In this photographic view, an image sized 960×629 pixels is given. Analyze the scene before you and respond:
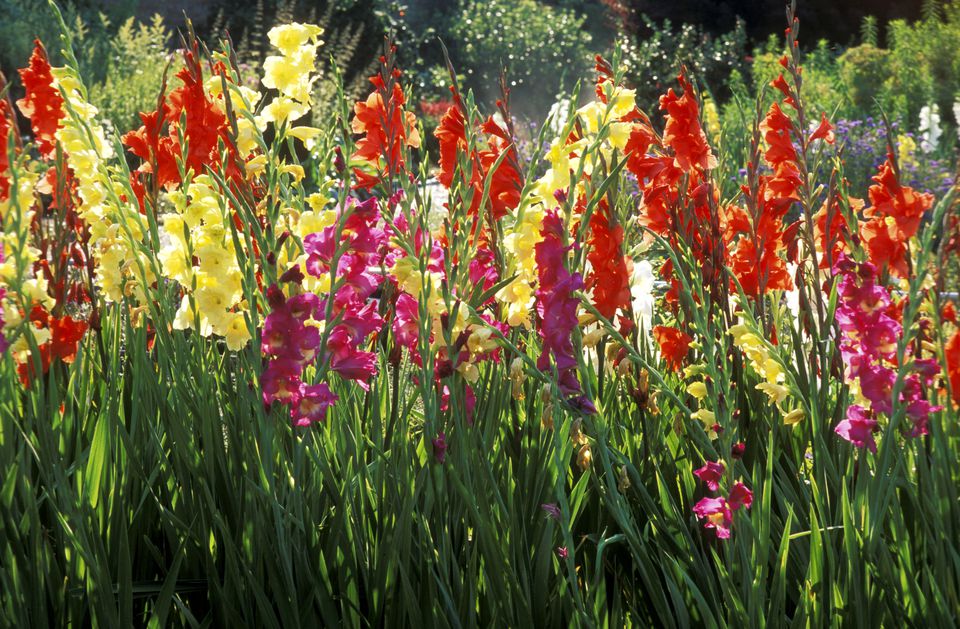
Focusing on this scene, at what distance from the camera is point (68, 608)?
152 centimetres

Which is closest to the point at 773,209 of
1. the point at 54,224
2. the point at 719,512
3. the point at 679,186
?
the point at 679,186

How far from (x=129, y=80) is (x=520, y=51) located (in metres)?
6.52

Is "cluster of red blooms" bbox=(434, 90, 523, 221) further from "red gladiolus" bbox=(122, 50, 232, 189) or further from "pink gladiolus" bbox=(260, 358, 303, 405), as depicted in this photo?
"pink gladiolus" bbox=(260, 358, 303, 405)

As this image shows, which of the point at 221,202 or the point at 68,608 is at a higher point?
the point at 221,202

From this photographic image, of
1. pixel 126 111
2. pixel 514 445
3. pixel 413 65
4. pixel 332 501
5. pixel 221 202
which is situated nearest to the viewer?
pixel 221 202

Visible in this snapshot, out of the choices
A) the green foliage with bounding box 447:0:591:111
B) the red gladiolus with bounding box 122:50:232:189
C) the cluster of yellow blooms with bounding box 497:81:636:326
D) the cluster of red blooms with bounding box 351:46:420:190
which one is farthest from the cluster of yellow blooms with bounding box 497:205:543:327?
the green foliage with bounding box 447:0:591:111

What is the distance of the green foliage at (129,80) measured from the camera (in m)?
9.83

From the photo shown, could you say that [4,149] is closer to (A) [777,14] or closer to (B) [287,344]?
(B) [287,344]

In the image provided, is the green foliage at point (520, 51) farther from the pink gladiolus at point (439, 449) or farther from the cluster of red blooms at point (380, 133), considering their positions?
the pink gladiolus at point (439, 449)

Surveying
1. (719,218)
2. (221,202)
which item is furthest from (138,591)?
(719,218)

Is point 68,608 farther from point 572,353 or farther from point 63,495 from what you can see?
point 572,353

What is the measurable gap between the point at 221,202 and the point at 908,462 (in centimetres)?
127

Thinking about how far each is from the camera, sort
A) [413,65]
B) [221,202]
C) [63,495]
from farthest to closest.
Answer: [413,65] → [221,202] → [63,495]

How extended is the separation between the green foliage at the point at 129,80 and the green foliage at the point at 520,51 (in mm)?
4881
